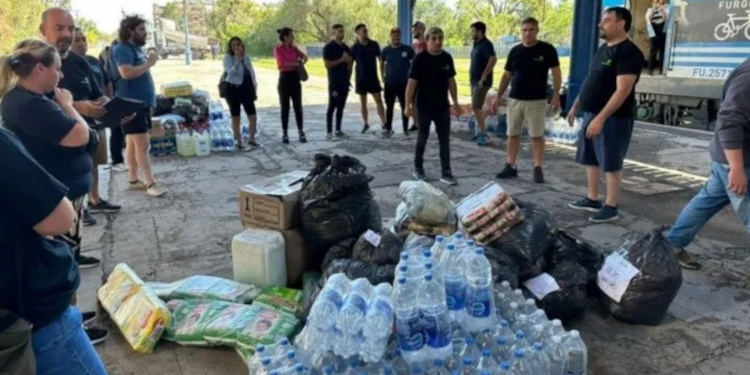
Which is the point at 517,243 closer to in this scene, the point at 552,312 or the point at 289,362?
the point at 552,312

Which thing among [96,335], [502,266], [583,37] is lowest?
[96,335]

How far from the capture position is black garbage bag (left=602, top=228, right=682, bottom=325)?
9.89 feet

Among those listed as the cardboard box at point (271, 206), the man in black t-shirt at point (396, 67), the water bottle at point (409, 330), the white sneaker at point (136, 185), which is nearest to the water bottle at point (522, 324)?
the water bottle at point (409, 330)

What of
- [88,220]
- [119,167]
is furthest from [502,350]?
[119,167]

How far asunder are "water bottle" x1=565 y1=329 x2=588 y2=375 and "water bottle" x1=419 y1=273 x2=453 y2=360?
57 cm

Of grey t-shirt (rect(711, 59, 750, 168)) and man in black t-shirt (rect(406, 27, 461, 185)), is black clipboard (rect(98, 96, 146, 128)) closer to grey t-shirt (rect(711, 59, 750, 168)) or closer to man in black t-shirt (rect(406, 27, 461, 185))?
man in black t-shirt (rect(406, 27, 461, 185))

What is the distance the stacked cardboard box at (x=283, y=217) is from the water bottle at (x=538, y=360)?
1752mm

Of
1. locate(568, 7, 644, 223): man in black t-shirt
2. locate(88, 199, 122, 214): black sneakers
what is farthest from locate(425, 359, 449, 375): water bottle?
locate(88, 199, 122, 214): black sneakers

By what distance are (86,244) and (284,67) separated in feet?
14.6

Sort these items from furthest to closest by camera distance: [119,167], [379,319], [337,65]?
[337,65]
[119,167]
[379,319]

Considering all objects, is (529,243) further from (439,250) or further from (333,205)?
(333,205)

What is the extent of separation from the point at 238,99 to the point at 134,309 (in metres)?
5.15

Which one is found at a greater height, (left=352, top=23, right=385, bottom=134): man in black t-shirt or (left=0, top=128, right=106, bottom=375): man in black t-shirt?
(left=352, top=23, right=385, bottom=134): man in black t-shirt

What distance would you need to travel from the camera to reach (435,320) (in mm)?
2086
